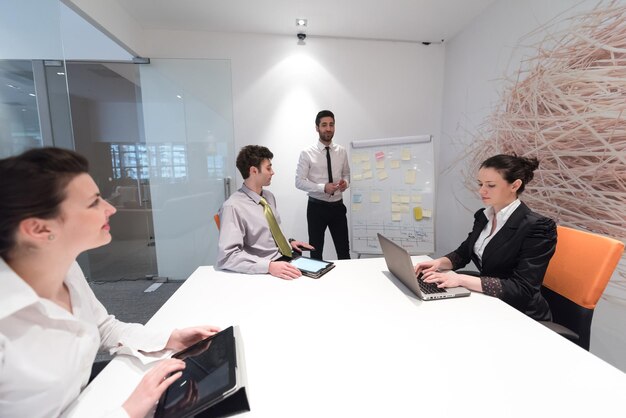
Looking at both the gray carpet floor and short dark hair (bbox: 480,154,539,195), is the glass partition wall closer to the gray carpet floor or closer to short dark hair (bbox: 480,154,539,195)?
the gray carpet floor

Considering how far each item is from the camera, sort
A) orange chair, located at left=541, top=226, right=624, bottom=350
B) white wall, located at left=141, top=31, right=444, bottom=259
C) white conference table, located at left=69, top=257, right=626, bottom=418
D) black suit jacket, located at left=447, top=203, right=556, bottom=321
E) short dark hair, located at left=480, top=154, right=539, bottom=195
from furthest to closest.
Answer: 1. white wall, located at left=141, top=31, right=444, bottom=259
2. short dark hair, located at left=480, top=154, right=539, bottom=195
3. black suit jacket, located at left=447, top=203, right=556, bottom=321
4. orange chair, located at left=541, top=226, right=624, bottom=350
5. white conference table, located at left=69, top=257, right=626, bottom=418

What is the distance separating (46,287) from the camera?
704mm

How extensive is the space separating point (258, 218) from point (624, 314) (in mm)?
2171

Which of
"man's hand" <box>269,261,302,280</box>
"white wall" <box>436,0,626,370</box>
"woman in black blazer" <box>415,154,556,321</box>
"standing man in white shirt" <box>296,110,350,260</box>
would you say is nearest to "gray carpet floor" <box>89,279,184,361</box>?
"standing man in white shirt" <box>296,110,350,260</box>

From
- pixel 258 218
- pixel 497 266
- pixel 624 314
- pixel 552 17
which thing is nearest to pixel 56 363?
pixel 258 218

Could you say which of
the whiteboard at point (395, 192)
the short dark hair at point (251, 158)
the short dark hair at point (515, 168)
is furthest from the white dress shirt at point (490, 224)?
the whiteboard at point (395, 192)

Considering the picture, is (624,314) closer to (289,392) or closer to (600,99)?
(600,99)

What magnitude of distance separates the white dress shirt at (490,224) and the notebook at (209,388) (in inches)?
52.6

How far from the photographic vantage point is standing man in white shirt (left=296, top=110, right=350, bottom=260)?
3.04 meters

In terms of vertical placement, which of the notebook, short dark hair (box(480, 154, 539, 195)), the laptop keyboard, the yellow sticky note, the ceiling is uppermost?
the ceiling

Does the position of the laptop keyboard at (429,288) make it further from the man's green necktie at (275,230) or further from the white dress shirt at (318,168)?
the white dress shirt at (318,168)

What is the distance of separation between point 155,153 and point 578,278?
11.7 feet

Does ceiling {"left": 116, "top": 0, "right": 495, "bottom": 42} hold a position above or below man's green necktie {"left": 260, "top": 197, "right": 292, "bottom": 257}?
above

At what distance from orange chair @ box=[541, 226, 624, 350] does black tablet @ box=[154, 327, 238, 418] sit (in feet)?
3.94
